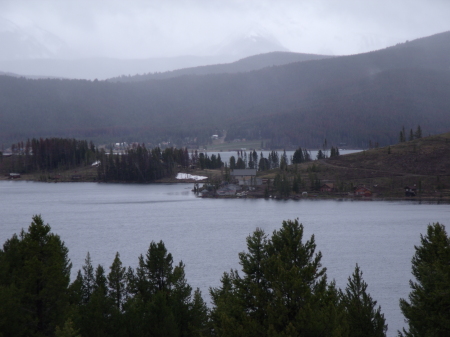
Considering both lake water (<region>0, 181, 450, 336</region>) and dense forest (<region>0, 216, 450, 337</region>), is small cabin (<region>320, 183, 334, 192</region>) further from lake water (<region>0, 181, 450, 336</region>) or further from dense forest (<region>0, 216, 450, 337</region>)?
dense forest (<region>0, 216, 450, 337</region>)

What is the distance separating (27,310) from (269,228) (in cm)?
3340

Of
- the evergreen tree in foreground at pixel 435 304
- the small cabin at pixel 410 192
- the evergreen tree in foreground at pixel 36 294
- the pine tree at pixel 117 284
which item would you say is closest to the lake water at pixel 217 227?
the small cabin at pixel 410 192

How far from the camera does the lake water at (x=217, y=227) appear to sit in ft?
107

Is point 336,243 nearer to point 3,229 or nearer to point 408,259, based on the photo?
point 408,259

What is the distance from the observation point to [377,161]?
83.0 m

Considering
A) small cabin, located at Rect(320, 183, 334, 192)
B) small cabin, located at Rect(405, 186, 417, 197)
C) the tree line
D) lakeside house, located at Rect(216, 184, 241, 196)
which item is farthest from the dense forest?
the tree line

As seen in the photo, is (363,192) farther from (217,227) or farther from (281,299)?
(281,299)

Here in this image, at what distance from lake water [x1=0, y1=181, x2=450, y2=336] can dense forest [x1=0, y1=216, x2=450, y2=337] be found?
7.36 metres

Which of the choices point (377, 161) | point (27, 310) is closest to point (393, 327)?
point (27, 310)

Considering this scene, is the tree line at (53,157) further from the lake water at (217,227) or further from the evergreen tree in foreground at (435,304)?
the evergreen tree in foreground at (435,304)

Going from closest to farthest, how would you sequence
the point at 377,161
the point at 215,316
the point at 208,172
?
the point at 215,316 → the point at 377,161 → the point at 208,172

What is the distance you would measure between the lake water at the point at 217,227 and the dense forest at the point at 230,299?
7.36m

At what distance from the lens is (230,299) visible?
1371 cm

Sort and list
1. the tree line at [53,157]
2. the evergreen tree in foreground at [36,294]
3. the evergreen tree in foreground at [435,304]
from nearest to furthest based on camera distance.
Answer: the evergreen tree in foreground at [435,304] → the evergreen tree in foreground at [36,294] → the tree line at [53,157]
